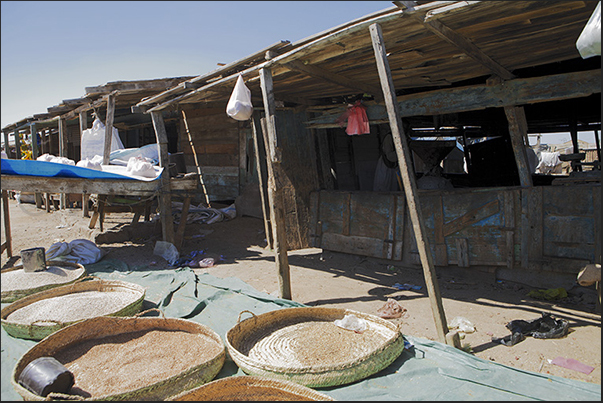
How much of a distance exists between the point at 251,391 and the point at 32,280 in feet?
12.9

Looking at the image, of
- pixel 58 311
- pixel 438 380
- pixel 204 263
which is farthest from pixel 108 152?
pixel 438 380

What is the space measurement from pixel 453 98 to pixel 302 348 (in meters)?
4.07

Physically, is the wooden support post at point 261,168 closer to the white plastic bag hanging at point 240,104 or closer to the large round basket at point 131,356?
the white plastic bag hanging at point 240,104

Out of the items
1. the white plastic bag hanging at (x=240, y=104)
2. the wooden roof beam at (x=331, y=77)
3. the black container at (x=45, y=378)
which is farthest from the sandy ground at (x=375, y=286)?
the black container at (x=45, y=378)

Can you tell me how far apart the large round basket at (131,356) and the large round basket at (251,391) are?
25cm

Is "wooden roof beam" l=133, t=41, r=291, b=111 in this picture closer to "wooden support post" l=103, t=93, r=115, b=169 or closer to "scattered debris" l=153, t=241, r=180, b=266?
"wooden support post" l=103, t=93, r=115, b=169

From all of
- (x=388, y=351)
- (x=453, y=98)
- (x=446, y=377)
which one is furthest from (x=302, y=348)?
(x=453, y=98)

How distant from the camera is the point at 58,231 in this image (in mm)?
9625

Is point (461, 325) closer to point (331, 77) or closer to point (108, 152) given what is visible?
point (331, 77)

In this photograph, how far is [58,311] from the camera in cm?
419

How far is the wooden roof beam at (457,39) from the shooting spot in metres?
3.35

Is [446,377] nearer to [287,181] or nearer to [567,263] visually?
[567,263]

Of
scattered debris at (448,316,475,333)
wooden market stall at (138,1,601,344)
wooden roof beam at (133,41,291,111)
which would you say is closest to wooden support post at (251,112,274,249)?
wooden market stall at (138,1,601,344)

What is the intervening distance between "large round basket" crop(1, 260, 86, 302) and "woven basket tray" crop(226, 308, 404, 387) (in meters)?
2.97
